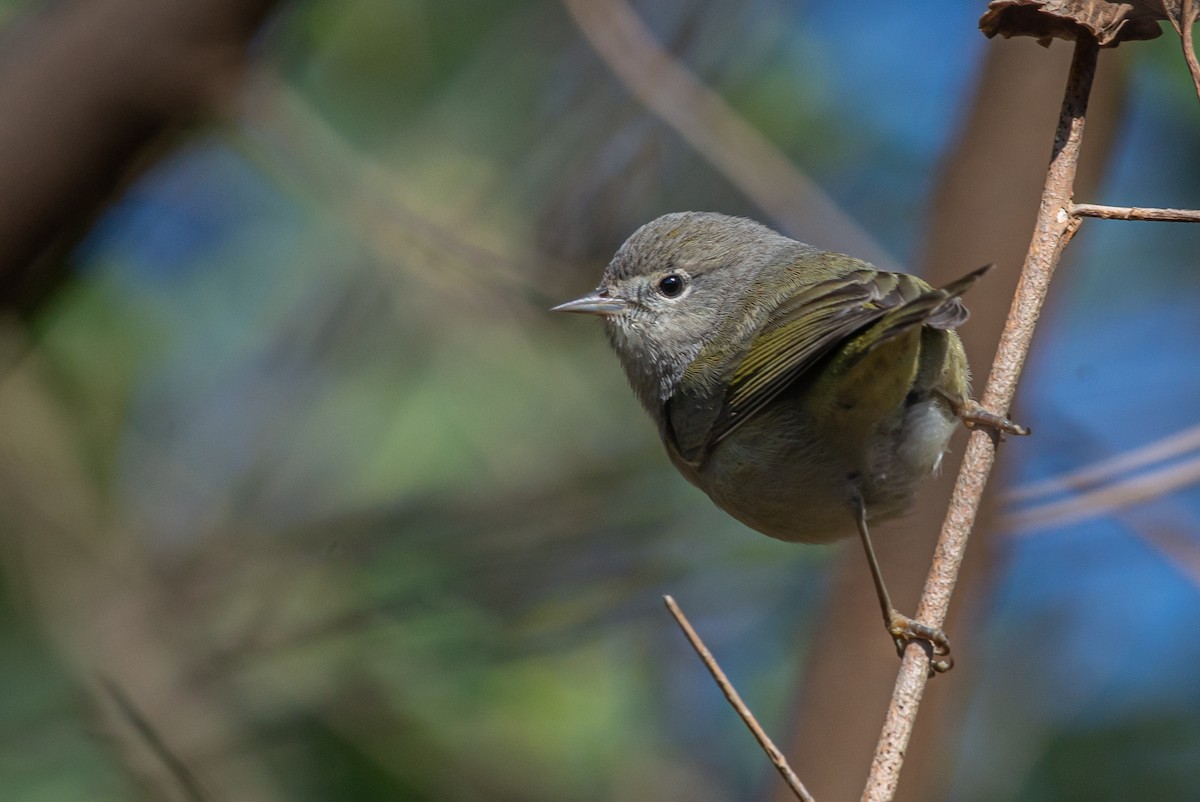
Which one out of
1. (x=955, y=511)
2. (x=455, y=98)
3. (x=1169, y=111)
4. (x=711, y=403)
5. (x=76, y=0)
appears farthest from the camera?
(x=455, y=98)

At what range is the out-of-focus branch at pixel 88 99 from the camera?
9.32 feet

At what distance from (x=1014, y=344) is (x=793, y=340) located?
0.86m

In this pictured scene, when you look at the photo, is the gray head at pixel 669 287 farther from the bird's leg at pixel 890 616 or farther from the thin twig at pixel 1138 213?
the thin twig at pixel 1138 213

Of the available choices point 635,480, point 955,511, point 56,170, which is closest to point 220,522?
point 635,480

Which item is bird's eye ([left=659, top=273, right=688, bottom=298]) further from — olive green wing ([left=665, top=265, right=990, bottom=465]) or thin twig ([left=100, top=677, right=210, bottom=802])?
thin twig ([left=100, top=677, right=210, bottom=802])

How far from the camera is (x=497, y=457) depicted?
4879mm

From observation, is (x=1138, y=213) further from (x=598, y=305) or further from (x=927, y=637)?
(x=598, y=305)

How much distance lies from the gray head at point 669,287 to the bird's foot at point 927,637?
1049 mm

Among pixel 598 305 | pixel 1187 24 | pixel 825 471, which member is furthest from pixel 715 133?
pixel 1187 24

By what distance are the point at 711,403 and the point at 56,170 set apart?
182 centimetres

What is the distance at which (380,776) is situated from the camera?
4023mm

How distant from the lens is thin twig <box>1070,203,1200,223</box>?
2098 mm

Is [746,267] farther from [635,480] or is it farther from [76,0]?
[76,0]

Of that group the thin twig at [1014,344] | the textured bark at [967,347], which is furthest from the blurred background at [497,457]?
the thin twig at [1014,344]
